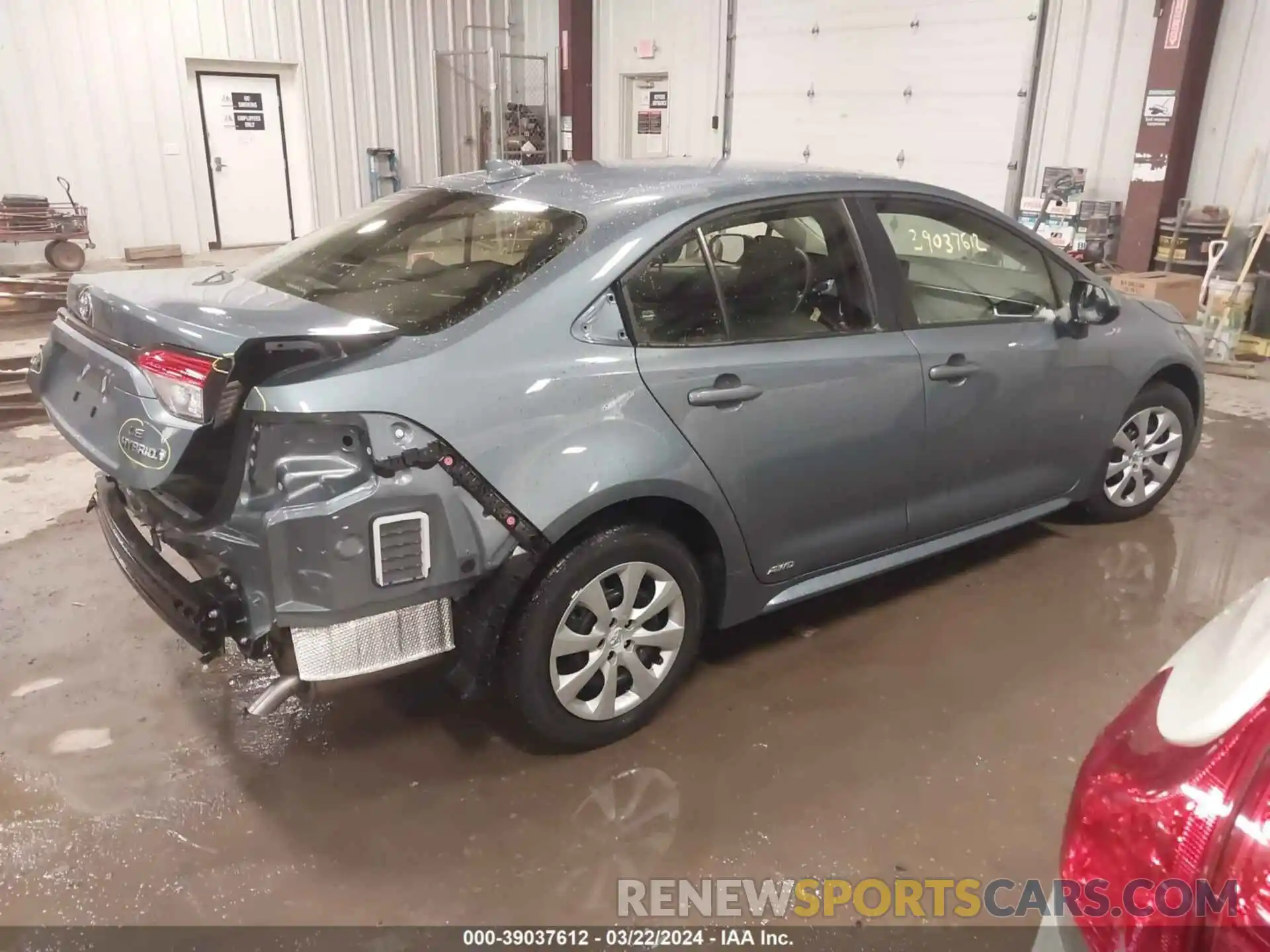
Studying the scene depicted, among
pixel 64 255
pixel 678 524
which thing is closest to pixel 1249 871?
pixel 678 524

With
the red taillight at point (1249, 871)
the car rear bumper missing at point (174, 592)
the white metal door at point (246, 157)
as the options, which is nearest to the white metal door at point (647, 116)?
the white metal door at point (246, 157)

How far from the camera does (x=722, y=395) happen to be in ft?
8.12

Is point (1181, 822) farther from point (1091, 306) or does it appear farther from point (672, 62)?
point (672, 62)

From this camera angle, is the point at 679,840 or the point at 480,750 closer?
the point at 679,840

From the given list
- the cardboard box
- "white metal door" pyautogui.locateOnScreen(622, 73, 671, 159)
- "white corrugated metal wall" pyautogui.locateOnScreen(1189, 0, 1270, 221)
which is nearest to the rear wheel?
"white metal door" pyautogui.locateOnScreen(622, 73, 671, 159)

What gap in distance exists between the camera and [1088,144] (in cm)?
780

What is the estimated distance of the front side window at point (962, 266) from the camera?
3.01 metres

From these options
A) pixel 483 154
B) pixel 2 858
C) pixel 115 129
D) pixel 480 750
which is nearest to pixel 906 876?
pixel 480 750

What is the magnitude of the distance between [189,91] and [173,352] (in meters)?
9.65

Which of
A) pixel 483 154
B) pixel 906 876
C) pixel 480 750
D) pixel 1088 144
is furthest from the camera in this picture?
pixel 483 154

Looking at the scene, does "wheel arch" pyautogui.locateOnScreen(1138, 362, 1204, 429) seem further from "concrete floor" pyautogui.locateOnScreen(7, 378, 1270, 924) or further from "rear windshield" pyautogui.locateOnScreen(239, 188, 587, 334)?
"rear windshield" pyautogui.locateOnScreen(239, 188, 587, 334)

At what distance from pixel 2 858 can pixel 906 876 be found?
2061 millimetres

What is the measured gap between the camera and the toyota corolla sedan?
203 cm

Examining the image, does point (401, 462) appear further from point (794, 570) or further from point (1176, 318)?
point (1176, 318)
